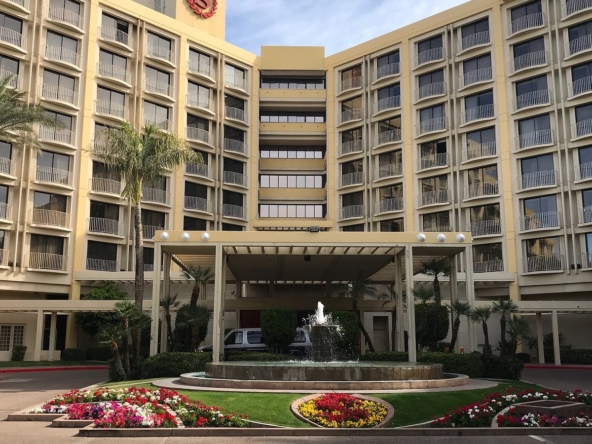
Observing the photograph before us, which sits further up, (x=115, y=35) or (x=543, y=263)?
(x=115, y=35)

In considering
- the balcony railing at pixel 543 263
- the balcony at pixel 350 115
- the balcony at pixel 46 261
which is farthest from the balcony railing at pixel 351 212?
the balcony at pixel 46 261

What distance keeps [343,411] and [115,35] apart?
40430 millimetres

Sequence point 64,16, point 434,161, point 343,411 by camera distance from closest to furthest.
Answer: point 343,411 → point 64,16 → point 434,161

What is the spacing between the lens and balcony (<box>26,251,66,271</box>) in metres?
39.9

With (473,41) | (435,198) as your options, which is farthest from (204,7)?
(435,198)

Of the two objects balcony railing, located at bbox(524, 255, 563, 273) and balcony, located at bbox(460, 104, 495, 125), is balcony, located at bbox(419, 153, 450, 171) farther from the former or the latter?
balcony railing, located at bbox(524, 255, 563, 273)

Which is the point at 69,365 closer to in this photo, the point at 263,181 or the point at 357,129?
the point at 263,181

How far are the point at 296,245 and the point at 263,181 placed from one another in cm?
3165

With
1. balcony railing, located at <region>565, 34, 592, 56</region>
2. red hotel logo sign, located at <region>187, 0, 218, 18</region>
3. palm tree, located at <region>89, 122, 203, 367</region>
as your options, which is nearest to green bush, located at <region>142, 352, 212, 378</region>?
palm tree, located at <region>89, 122, 203, 367</region>

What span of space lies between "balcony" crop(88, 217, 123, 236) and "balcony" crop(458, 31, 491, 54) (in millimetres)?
29318

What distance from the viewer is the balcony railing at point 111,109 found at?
44938 millimetres

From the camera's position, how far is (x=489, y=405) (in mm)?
14133

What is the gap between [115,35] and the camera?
153ft

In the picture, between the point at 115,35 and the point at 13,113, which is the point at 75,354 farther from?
the point at 115,35
